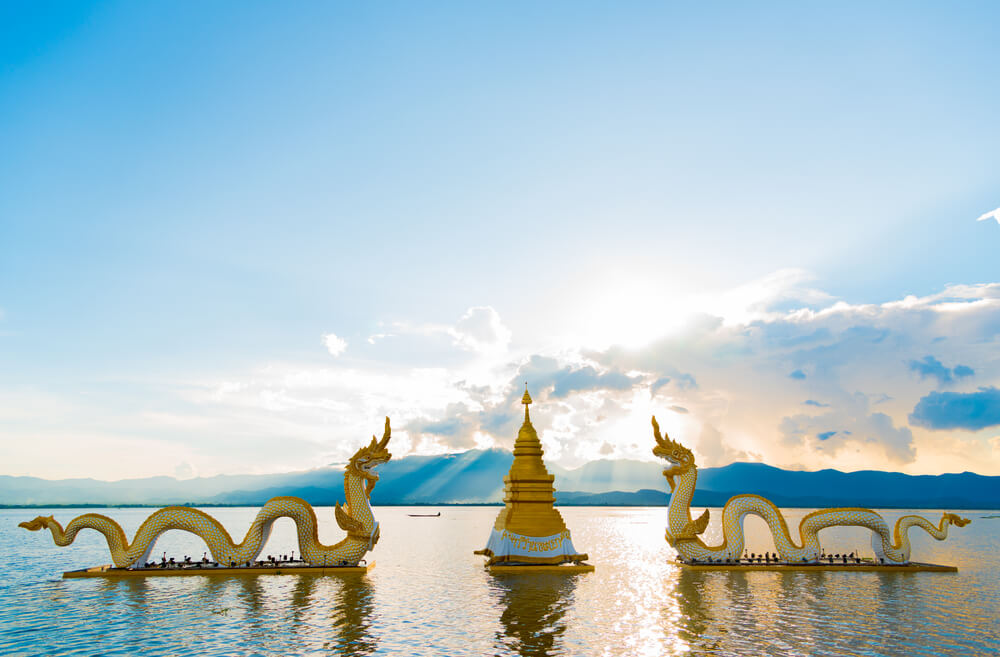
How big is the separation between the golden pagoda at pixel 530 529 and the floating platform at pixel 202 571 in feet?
29.2

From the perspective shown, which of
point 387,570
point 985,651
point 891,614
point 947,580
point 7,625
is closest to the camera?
point 985,651

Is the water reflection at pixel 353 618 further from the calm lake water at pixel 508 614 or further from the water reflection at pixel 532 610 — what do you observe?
the water reflection at pixel 532 610

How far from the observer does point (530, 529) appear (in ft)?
120

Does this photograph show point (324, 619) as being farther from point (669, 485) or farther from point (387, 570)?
point (669, 485)

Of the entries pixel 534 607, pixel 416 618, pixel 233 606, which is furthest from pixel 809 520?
pixel 233 606

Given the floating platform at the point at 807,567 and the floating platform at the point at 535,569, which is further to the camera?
the floating platform at the point at 807,567

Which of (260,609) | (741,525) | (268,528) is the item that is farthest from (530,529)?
(260,609)

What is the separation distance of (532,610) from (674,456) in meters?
15.7

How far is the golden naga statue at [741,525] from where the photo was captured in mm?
37219

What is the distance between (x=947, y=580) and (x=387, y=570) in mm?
32801

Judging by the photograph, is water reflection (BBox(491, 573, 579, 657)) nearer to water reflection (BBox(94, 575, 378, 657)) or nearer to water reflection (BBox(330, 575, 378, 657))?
Answer: water reflection (BBox(330, 575, 378, 657))

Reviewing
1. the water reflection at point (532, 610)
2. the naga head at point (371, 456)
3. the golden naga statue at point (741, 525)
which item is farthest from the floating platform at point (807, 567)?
the naga head at point (371, 456)

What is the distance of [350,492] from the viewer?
116 ft

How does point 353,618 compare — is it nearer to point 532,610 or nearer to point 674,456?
point 532,610
